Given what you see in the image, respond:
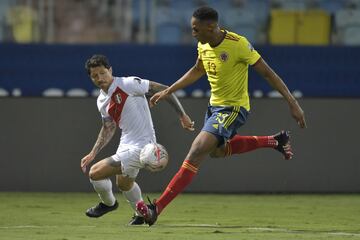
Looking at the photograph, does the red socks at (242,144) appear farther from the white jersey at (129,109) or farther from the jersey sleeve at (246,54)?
the jersey sleeve at (246,54)

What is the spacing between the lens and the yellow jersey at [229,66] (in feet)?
32.6

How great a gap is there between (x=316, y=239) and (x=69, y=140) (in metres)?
7.29

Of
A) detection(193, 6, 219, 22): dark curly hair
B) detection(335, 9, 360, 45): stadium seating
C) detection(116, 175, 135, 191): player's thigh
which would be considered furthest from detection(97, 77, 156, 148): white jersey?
detection(335, 9, 360, 45): stadium seating

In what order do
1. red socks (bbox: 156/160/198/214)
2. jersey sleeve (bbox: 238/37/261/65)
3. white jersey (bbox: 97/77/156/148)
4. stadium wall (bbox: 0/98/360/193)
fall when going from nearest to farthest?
red socks (bbox: 156/160/198/214) → jersey sleeve (bbox: 238/37/261/65) → white jersey (bbox: 97/77/156/148) → stadium wall (bbox: 0/98/360/193)

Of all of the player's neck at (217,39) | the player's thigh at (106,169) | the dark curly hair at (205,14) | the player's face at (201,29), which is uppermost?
the dark curly hair at (205,14)

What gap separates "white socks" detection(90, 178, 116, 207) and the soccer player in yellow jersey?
2.77ft

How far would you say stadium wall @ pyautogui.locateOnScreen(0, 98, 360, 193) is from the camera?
1552 centimetres

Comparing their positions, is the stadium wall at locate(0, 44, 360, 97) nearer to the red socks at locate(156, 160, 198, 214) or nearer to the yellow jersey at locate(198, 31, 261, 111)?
the yellow jersey at locate(198, 31, 261, 111)

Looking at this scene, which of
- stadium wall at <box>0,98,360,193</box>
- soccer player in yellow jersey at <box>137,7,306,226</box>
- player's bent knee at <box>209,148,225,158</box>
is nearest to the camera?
soccer player in yellow jersey at <box>137,7,306,226</box>

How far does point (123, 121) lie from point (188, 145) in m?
5.39

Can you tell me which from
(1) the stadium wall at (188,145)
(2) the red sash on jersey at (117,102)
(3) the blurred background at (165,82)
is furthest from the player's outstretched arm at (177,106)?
(3) the blurred background at (165,82)

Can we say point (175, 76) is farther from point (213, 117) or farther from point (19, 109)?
point (213, 117)

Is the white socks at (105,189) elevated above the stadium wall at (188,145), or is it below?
above

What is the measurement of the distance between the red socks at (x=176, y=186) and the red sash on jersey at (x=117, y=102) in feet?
3.52
